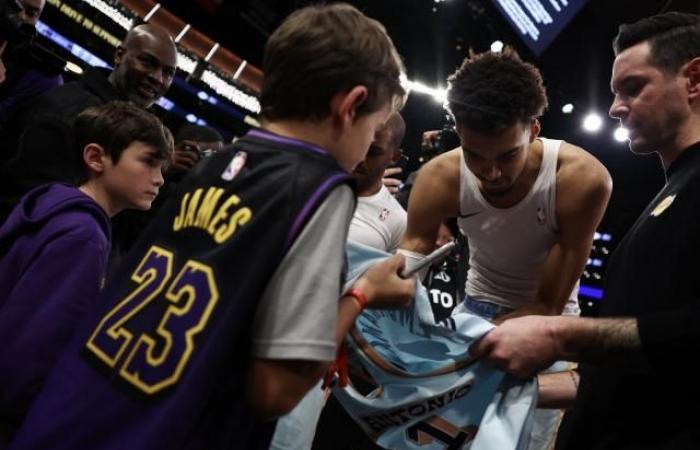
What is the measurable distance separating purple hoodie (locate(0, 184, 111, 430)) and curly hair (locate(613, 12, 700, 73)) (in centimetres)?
164

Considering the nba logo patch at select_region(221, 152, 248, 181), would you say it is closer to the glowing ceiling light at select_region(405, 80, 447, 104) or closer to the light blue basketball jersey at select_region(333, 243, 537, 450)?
the light blue basketball jersey at select_region(333, 243, 537, 450)

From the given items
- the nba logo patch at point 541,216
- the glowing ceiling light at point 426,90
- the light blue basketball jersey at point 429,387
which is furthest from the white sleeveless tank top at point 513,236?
the glowing ceiling light at point 426,90

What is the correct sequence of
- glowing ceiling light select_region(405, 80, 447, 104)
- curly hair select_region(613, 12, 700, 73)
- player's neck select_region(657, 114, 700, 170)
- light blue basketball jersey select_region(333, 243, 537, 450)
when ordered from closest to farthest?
light blue basketball jersey select_region(333, 243, 537, 450), player's neck select_region(657, 114, 700, 170), curly hair select_region(613, 12, 700, 73), glowing ceiling light select_region(405, 80, 447, 104)

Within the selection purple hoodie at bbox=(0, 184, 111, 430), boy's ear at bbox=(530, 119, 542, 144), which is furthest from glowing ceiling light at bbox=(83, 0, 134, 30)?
purple hoodie at bbox=(0, 184, 111, 430)

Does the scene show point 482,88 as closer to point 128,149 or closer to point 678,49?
point 678,49

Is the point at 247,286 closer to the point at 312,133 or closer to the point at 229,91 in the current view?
the point at 312,133

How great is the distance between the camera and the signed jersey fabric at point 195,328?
1.09 meters

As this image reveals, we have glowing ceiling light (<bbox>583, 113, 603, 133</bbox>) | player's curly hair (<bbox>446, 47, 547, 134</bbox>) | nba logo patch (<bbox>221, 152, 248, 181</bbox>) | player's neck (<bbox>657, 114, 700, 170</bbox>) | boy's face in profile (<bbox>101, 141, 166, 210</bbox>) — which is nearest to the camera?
nba logo patch (<bbox>221, 152, 248, 181</bbox>)

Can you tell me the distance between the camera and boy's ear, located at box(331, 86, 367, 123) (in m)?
1.23

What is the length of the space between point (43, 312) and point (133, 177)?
74 centimetres

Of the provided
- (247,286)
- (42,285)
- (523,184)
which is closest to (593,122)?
(523,184)

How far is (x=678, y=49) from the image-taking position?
1893 millimetres

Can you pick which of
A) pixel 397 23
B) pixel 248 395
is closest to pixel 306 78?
pixel 248 395

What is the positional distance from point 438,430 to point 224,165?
0.95m
